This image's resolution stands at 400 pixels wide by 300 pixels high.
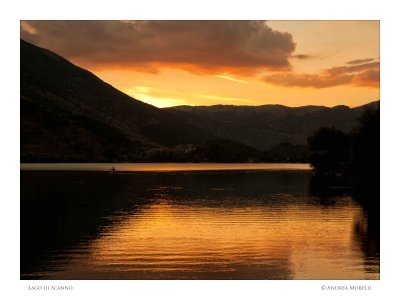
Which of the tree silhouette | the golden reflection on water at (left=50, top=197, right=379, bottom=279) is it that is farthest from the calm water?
the tree silhouette

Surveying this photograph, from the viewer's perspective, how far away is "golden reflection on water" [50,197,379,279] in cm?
2714

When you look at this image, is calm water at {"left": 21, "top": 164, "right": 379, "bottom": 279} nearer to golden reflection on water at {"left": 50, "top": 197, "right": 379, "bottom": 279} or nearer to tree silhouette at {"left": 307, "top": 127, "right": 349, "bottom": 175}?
golden reflection on water at {"left": 50, "top": 197, "right": 379, "bottom": 279}

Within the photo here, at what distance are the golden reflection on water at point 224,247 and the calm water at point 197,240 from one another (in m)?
0.06

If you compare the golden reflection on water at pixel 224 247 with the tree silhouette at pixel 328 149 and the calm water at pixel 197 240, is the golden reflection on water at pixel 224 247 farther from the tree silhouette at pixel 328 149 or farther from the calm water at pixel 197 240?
the tree silhouette at pixel 328 149

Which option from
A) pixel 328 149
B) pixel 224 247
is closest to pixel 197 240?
pixel 224 247

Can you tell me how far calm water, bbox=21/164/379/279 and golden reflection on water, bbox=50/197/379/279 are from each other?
0.06 metres

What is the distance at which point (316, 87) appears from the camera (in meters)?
51.3

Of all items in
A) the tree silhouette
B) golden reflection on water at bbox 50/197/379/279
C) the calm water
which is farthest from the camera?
the tree silhouette

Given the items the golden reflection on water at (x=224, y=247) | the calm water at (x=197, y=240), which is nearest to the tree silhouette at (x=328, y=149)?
the calm water at (x=197, y=240)

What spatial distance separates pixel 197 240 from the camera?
35.6 m

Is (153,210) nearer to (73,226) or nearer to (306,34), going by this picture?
(73,226)

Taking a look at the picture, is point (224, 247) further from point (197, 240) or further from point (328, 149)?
point (328, 149)
